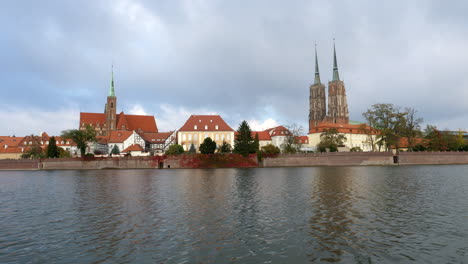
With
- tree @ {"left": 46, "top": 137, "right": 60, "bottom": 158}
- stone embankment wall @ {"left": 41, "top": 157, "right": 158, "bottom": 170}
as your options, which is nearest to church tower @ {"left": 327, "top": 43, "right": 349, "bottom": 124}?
stone embankment wall @ {"left": 41, "top": 157, "right": 158, "bottom": 170}

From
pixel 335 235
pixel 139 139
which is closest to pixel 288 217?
pixel 335 235

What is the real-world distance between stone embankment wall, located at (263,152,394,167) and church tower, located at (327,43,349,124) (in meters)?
86.7

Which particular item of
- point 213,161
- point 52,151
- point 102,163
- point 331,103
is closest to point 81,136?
point 102,163

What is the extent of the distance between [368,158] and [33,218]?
80593mm

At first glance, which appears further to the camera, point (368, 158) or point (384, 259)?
point (368, 158)

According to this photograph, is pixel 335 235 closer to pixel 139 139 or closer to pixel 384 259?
pixel 384 259

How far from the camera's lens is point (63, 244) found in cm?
1250

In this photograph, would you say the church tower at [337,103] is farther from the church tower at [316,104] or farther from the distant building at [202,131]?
the distant building at [202,131]

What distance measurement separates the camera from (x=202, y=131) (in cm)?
10094

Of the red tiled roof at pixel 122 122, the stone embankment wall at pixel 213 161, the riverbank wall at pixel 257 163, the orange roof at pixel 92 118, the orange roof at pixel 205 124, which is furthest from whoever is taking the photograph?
the orange roof at pixel 92 118

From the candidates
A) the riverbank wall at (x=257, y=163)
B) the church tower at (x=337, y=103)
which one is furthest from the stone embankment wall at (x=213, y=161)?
the church tower at (x=337, y=103)

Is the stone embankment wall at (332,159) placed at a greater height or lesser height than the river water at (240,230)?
greater

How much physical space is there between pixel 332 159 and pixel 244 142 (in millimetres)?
22002

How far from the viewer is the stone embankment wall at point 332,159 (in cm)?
8488
